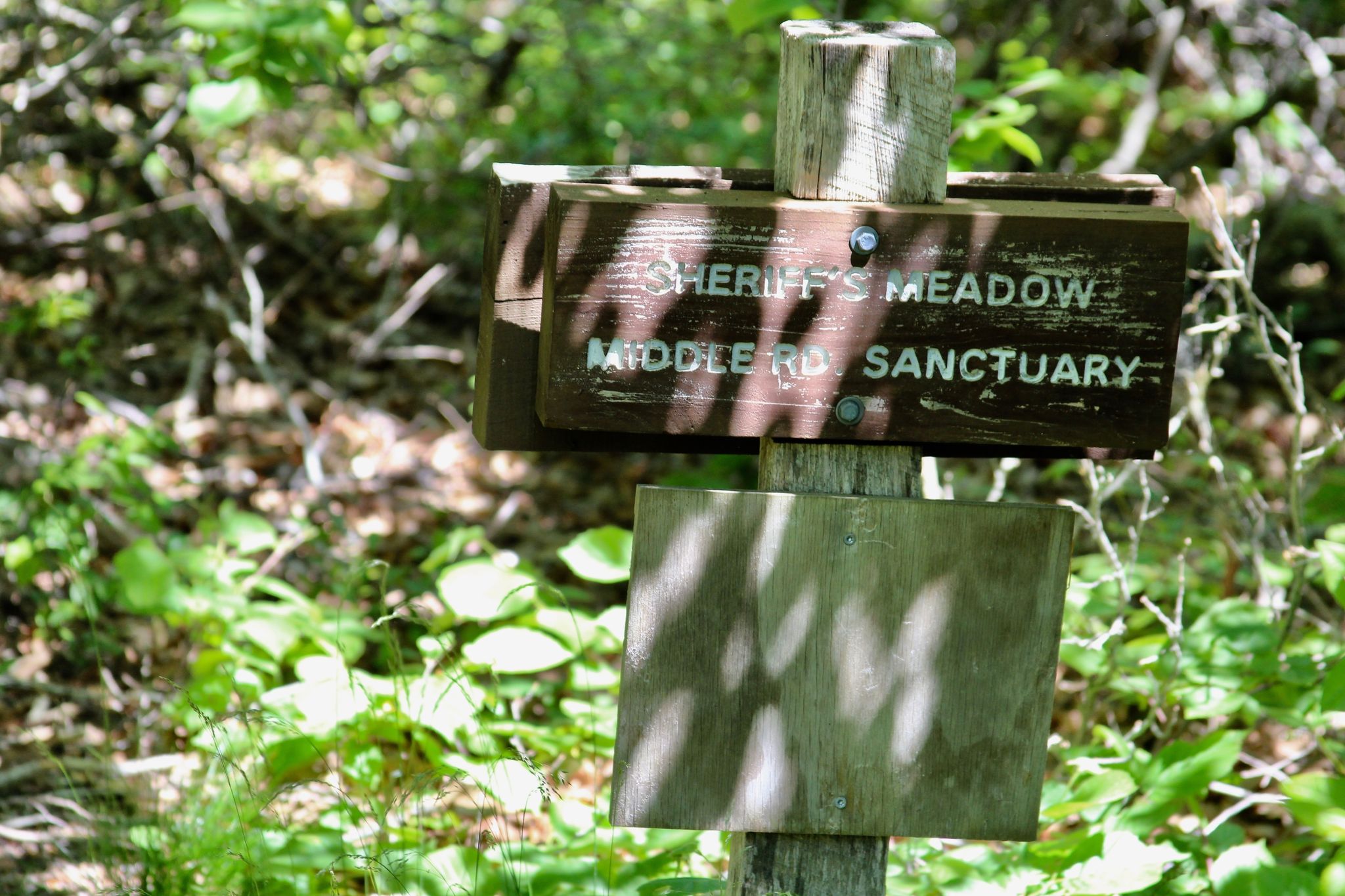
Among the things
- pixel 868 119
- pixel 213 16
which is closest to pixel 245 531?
pixel 213 16

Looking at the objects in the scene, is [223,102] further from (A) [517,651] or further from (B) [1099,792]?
(B) [1099,792]

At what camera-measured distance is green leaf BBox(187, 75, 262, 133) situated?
111 inches

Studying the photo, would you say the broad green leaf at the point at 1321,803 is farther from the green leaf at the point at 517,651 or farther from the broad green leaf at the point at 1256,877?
the green leaf at the point at 517,651

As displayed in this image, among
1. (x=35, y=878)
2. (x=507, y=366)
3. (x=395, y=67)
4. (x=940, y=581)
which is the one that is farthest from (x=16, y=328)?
(x=940, y=581)

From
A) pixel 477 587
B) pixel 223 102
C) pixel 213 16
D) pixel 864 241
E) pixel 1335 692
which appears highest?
pixel 213 16

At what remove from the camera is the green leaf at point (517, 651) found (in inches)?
102

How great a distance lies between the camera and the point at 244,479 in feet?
14.6

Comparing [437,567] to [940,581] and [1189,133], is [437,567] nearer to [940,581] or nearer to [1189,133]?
[940,581]

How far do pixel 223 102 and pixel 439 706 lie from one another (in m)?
1.51

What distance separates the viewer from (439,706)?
2553mm

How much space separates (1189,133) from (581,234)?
291 inches

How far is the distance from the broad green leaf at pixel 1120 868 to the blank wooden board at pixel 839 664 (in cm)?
28

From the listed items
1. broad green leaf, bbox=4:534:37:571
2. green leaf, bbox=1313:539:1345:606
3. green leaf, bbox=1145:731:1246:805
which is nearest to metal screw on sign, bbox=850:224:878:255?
green leaf, bbox=1313:539:1345:606

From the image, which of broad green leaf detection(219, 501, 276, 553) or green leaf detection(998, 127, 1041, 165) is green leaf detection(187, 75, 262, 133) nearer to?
broad green leaf detection(219, 501, 276, 553)
